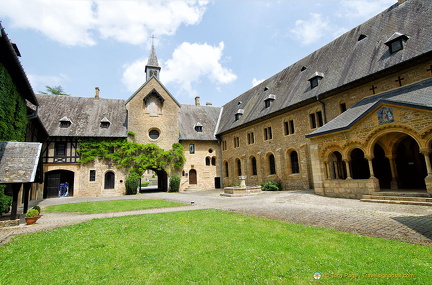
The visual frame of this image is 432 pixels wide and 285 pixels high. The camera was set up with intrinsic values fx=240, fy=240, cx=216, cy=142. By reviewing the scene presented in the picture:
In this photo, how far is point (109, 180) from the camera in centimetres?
2606

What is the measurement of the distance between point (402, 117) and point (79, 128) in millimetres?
27695

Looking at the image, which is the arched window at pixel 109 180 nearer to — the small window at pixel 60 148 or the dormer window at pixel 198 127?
the small window at pixel 60 148

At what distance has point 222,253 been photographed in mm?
4676

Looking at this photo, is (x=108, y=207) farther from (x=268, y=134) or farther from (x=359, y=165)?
(x=359, y=165)

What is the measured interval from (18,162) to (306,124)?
1853 cm

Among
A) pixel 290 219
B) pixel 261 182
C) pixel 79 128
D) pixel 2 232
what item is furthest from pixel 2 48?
pixel 261 182

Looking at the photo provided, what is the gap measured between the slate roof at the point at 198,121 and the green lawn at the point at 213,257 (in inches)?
914

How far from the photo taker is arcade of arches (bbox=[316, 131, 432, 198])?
12734 mm

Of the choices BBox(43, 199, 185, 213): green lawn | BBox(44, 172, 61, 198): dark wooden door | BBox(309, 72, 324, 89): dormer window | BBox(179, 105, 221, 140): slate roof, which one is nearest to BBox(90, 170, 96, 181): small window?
BBox(44, 172, 61, 198): dark wooden door

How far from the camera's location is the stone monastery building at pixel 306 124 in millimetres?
12992

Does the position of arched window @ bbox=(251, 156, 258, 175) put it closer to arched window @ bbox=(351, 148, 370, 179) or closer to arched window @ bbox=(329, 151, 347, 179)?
arched window @ bbox=(329, 151, 347, 179)

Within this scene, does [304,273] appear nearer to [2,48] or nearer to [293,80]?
[2,48]

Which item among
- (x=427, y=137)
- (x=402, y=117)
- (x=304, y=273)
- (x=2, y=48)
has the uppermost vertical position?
(x=2, y=48)

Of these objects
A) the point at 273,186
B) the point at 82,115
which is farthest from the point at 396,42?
the point at 82,115
